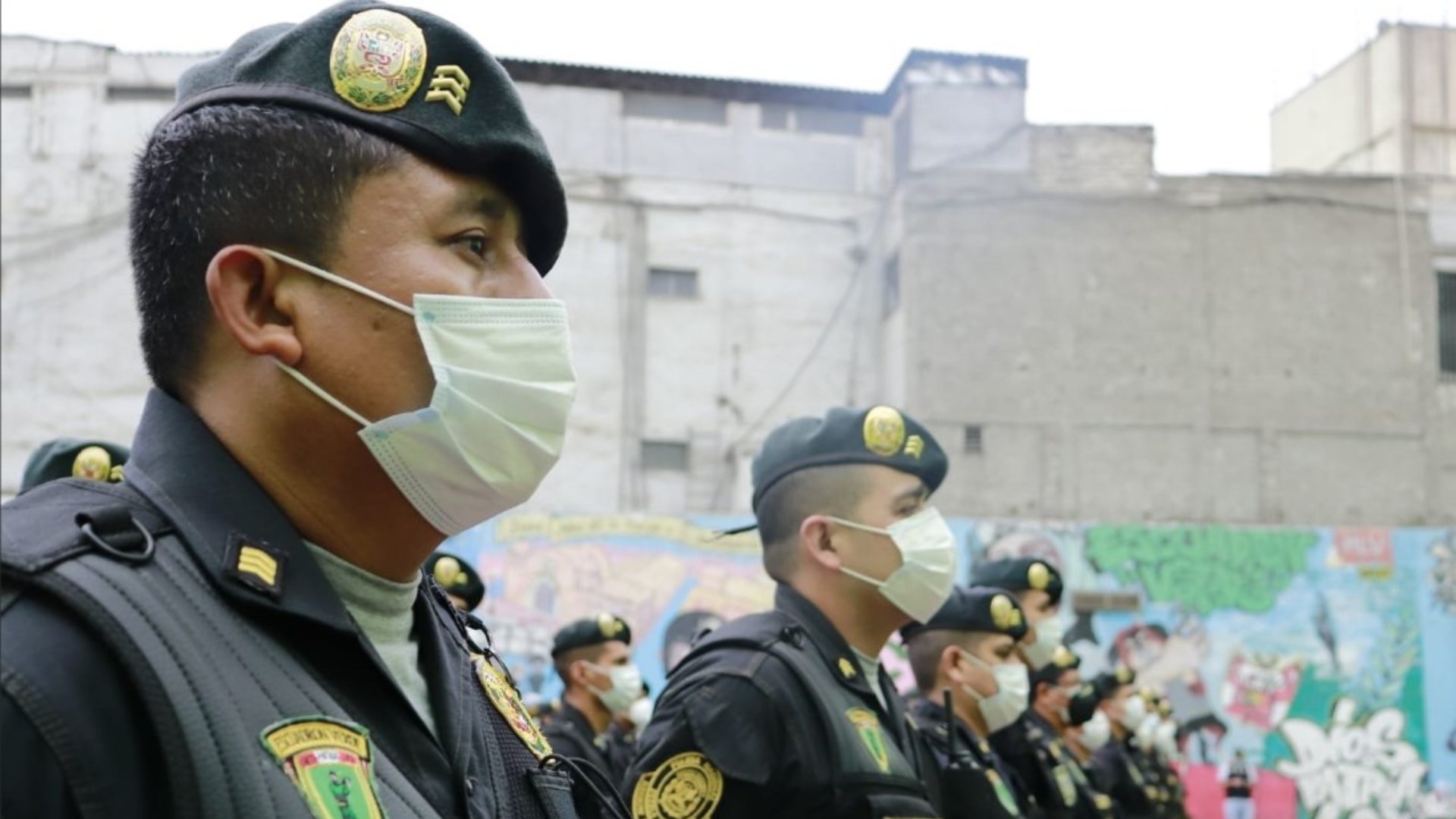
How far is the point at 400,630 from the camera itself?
1.80 metres

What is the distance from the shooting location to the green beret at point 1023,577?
331 inches

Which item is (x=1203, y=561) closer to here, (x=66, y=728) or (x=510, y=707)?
(x=510, y=707)

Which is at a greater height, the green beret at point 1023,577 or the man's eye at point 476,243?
the man's eye at point 476,243

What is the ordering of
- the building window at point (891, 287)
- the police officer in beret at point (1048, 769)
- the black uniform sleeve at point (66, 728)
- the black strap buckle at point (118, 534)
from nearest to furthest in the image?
the black uniform sleeve at point (66, 728) → the black strap buckle at point (118, 534) → the police officer in beret at point (1048, 769) → the building window at point (891, 287)

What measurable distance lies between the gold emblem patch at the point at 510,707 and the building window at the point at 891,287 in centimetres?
2345

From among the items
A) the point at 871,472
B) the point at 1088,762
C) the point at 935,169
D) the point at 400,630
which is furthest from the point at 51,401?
the point at 400,630

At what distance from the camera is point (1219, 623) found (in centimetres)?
2088

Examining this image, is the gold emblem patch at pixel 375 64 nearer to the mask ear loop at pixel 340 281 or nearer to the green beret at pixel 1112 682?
the mask ear loop at pixel 340 281

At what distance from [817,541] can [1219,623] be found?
1759cm

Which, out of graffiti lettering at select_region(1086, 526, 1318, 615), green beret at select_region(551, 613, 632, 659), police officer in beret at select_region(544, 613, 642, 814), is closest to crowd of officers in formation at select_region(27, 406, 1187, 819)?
police officer in beret at select_region(544, 613, 642, 814)

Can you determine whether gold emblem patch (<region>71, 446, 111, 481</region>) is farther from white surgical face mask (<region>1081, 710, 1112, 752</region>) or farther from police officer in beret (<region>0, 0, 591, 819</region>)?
white surgical face mask (<region>1081, 710, 1112, 752</region>)

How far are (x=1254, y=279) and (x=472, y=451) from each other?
2532 centimetres

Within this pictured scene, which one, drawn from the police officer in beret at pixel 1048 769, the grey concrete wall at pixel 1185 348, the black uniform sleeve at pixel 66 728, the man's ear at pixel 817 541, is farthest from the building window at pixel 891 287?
the black uniform sleeve at pixel 66 728

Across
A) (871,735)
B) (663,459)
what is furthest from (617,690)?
(663,459)
